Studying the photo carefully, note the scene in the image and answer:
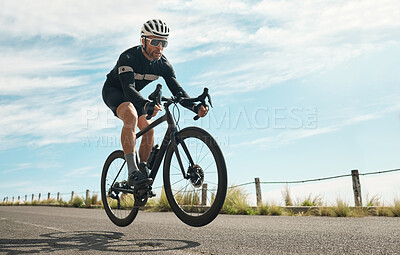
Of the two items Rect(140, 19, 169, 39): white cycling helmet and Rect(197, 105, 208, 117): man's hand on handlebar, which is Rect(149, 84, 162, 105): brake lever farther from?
Rect(140, 19, 169, 39): white cycling helmet

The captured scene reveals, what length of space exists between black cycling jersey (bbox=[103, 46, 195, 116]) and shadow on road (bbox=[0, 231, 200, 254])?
5.13 feet

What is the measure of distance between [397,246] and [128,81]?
11.1ft

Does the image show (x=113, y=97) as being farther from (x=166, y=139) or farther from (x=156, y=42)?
(x=166, y=139)

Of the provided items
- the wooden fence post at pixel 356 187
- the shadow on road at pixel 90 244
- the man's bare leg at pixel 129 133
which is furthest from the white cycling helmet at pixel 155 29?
the wooden fence post at pixel 356 187

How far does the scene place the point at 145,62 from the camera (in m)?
4.90

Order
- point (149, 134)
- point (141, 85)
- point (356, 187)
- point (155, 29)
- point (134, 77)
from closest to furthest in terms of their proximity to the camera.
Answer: point (155, 29) → point (134, 77) → point (149, 134) → point (141, 85) → point (356, 187)

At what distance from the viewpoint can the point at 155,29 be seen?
184 inches

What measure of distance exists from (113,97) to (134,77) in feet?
1.68

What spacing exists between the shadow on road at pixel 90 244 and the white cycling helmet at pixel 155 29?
8.20ft

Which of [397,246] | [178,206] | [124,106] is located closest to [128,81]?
[124,106]

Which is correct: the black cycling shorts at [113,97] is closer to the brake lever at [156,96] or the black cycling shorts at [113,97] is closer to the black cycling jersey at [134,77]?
the black cycling jersey at [134,77]

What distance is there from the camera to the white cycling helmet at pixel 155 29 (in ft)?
15.4

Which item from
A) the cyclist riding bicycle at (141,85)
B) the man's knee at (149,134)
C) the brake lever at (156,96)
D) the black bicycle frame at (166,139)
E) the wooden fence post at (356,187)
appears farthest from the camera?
the wooden fence post at (356,187)

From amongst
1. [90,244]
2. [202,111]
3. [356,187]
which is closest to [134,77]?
[202,111]
